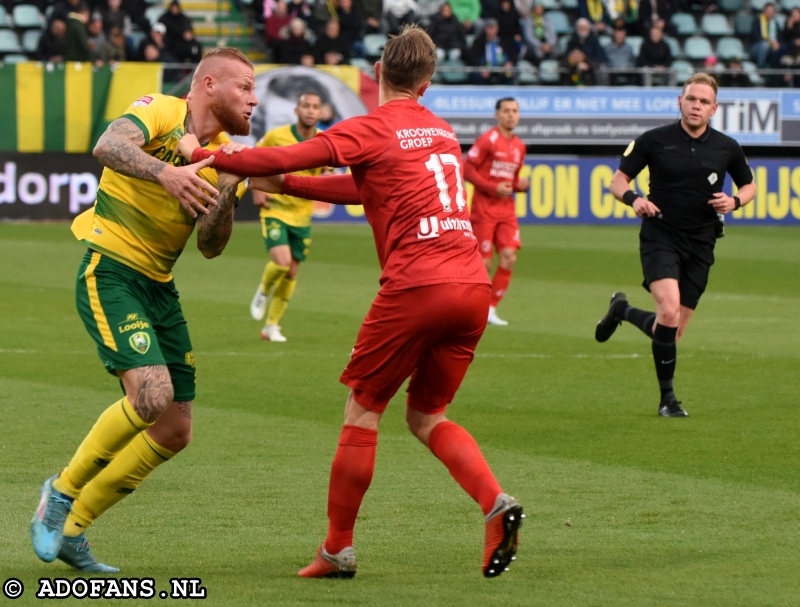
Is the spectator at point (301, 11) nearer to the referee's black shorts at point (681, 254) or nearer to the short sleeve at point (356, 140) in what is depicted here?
the referee's black shorts at point (681, 254)

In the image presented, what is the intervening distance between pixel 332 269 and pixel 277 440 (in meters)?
10.9

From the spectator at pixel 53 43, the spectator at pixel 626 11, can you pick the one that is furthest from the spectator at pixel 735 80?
the spectator at pixel 53 43

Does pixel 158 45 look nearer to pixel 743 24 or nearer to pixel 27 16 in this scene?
pixel 27 16

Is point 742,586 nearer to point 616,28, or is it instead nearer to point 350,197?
point 350,197

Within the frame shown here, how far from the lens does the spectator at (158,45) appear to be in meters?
25.0

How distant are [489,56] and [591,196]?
11.2ft

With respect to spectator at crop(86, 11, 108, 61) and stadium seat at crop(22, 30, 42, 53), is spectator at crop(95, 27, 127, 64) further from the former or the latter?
stadium seat at crop(22, 30, 42, 53)

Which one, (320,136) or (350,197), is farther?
(350,197)

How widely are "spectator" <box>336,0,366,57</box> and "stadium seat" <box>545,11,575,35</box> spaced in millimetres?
4838

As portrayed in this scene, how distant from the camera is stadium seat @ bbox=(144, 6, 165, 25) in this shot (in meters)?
27.0

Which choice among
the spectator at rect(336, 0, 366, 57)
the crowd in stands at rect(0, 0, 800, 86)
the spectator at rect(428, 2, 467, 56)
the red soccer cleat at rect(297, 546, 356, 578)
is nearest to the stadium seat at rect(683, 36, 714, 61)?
the crowd in stands at rect(0, 0, 800, 86)

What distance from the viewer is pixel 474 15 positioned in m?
28.0

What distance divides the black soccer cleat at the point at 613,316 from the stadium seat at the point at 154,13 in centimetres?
1876

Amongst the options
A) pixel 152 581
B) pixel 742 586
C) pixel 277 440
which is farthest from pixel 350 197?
pixel 277 440
